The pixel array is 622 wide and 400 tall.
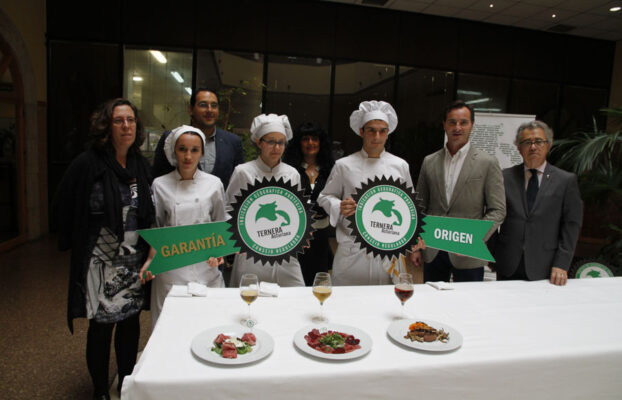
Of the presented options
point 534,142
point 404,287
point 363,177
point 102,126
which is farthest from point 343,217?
point 102,126

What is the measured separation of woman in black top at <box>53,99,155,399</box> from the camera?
181 centimetres

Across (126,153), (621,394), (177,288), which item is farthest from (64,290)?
(621,394)

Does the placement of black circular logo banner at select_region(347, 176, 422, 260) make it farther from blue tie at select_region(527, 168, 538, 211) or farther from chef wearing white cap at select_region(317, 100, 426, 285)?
blue tie at select_region(527, 168, 538, 211)

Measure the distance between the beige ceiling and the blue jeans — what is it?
16.3ft

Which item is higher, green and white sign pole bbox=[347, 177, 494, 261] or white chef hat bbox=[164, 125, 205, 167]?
white chef hat bbox=[164, 125, 205, 167]

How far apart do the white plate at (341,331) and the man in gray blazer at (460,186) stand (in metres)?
1.14

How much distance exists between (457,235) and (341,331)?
0.83 metres

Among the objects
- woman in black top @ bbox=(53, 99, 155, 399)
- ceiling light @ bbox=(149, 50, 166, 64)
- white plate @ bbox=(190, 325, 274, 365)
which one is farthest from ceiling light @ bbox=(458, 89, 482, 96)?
white plate @ bbox=(190, 325, 274, 365)

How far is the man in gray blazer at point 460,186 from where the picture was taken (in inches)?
85.0

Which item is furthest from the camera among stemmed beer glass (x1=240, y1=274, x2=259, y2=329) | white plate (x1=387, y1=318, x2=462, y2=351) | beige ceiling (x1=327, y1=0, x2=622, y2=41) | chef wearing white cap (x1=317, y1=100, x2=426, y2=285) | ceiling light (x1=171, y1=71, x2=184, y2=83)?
ceiling light (x1=171, y1=71, x2=184, y2=83)

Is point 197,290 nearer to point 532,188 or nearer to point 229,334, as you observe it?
point 229,334

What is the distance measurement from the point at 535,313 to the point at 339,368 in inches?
37.0

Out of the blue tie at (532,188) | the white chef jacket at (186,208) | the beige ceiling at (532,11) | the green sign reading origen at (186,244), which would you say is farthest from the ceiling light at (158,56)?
the blue tie at (532,188)

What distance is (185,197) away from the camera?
1833mm
